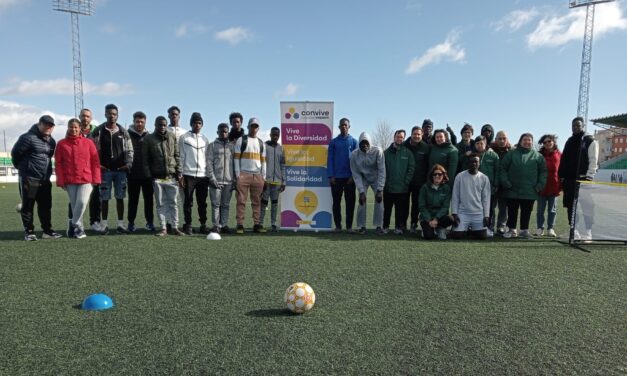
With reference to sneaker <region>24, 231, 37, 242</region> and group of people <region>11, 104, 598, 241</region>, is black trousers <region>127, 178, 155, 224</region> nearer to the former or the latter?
group of people <region>11, 104, 598, 241</region>

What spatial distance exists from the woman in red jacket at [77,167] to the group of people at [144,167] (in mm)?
15

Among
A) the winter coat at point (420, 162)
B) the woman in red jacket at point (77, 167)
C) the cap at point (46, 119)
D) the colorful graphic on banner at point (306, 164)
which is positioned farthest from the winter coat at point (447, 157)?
the cap at point (46, 119)

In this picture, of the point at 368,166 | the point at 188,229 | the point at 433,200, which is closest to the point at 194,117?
the point at 188,229

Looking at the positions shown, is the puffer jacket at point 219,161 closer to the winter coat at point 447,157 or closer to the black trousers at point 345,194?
the black trousers at point 345,194

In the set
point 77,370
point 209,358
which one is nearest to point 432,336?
point 209,358

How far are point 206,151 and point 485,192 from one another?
5.25m

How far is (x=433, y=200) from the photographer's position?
Answer: 7.29 metres

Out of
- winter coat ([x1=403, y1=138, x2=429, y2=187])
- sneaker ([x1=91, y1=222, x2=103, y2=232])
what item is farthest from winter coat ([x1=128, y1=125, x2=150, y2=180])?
winter coat ([x1=403, y1=138, x2=429, y2=187])

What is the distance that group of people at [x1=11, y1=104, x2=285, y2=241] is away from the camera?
6.55 metres

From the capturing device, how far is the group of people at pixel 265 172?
22.0ft

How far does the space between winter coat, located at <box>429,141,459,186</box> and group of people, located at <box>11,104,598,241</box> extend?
0.02 metres

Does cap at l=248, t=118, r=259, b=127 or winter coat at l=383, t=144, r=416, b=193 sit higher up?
cap at l=248, t=118, r=259, b=127

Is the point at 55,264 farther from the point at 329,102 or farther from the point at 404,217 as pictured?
the point at 404,217

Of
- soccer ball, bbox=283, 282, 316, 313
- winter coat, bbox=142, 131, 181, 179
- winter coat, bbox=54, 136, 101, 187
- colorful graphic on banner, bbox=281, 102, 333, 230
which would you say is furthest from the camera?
colorful graphic on banner, bbox=281, 102, 333, 230
